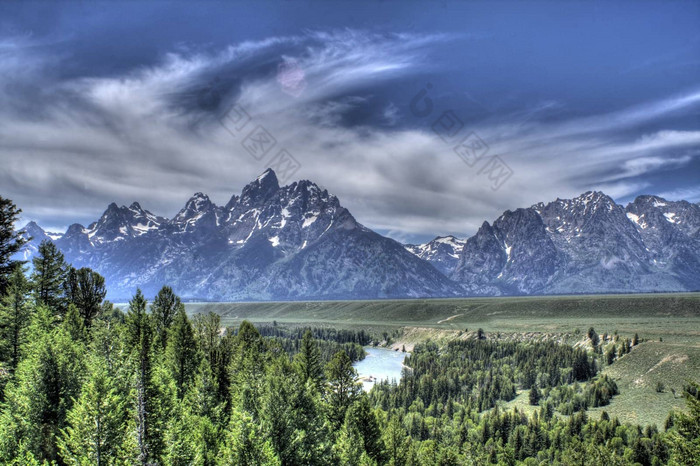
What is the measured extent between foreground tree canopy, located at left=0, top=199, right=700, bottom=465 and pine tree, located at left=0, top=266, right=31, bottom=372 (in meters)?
0.12

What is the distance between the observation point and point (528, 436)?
93.1 meters

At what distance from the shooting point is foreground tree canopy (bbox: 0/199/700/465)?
28281 mm

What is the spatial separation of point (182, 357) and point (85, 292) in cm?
3309

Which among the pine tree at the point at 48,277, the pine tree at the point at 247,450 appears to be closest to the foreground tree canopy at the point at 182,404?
the pine tree at the point at 247,450

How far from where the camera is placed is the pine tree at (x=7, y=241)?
→ 163 feet

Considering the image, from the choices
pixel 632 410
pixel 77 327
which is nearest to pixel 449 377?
pixel 632 410

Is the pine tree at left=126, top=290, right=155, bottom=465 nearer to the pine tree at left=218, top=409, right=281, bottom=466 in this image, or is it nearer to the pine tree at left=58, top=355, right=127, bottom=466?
the pine tree at left=58, top=355, right=127, bottom=466

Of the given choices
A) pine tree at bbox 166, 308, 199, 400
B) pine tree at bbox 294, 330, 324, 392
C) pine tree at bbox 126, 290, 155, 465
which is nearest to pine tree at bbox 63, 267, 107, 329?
pine tree at bbox 126, 290, 155, 465

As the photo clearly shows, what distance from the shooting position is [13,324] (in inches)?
1678

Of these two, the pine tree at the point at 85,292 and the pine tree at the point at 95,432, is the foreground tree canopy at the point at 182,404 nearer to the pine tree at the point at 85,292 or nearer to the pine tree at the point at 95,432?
the pine tree at the point at 95,432

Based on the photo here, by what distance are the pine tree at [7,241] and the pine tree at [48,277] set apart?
2.85 m

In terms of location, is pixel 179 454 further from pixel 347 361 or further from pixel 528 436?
pixel 528 436

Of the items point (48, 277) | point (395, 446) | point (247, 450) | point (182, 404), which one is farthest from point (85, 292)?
point (247, 450)

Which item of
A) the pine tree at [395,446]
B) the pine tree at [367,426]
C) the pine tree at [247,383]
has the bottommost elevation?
the pine tree at [395,446]
